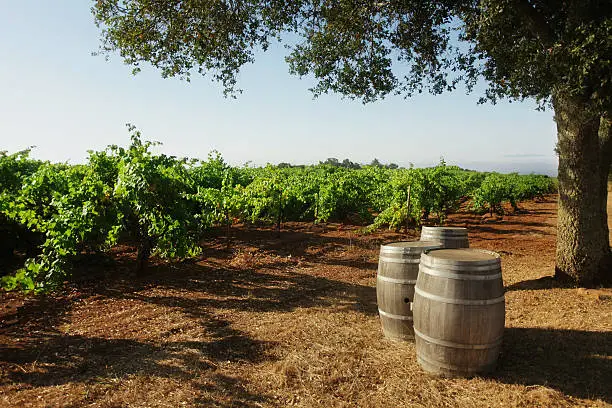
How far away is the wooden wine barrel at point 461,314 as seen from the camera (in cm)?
369

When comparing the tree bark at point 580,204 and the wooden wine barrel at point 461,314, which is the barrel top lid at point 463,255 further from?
the tree bark at point 580,204

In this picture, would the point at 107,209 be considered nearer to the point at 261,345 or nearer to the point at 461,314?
the point at 261,345

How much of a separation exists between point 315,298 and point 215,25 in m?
6.11

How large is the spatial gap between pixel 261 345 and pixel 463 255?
258 cm

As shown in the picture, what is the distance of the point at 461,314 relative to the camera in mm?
3699

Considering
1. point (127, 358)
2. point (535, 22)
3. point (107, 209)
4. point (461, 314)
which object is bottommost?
point (127, 358)

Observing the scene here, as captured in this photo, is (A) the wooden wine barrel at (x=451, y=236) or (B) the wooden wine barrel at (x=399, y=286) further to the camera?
(A) the wooden wine barrel at (x=451, y=236)

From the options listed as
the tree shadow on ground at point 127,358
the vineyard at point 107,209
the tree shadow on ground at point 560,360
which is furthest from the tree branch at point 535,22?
the tree shadow on ground at point 127,358

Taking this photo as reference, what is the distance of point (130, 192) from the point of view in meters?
6.70

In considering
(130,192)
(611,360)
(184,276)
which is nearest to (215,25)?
(130,192)

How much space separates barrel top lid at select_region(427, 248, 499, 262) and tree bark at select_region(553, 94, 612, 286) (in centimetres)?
342

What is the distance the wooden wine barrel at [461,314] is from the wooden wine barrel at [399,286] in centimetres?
62

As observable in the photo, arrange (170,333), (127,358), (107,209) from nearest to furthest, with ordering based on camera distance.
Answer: (127,358)
(170,333)
(107,209)

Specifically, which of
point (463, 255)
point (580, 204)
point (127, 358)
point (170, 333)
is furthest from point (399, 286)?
point (580, 204)
